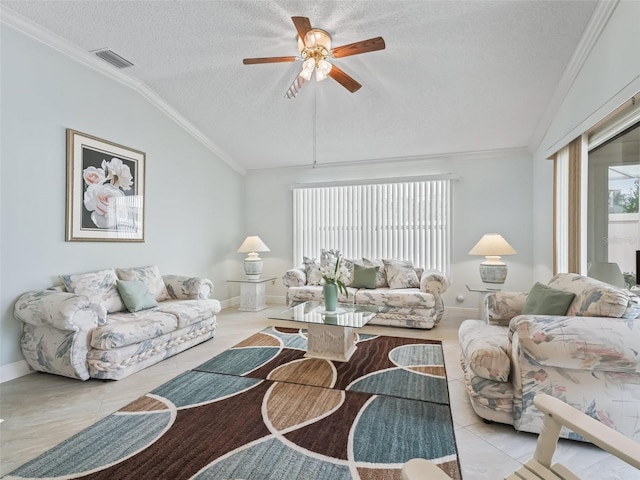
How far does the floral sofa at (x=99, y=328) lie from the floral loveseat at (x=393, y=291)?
62.9 inches

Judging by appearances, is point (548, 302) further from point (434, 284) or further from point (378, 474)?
point (434, 284)

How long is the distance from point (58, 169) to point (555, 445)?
4103 mm

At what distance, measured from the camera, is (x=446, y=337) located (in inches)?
151

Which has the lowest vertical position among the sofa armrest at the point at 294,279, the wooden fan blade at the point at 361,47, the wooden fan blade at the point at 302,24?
the sofa armrest at the point at 294,279

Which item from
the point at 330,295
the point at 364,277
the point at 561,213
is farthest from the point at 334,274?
the point at 561,213

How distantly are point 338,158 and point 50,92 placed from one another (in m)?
3.71

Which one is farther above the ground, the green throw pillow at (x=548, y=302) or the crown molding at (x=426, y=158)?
the crown molding at (x=426, y=158)

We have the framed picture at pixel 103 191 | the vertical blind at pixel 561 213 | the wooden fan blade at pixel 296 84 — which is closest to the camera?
the wooden fan blade at pixel 296 84

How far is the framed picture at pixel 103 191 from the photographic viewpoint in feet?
10.7

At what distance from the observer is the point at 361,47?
250cm

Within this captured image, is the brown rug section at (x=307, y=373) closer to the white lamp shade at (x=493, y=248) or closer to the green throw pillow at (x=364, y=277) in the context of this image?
the green throw pillow at (x=364, y=277)

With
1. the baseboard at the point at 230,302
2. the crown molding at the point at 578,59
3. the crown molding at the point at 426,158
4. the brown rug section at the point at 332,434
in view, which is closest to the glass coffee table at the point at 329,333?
the brown rug section at the point at 332,434

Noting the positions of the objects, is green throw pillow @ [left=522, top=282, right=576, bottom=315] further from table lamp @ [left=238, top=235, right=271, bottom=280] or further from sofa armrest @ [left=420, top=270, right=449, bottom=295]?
table lamp @ [left=238, top=235, right=271, bottom=280]

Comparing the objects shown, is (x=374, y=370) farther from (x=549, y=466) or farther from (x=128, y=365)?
(x=128, y=365)
